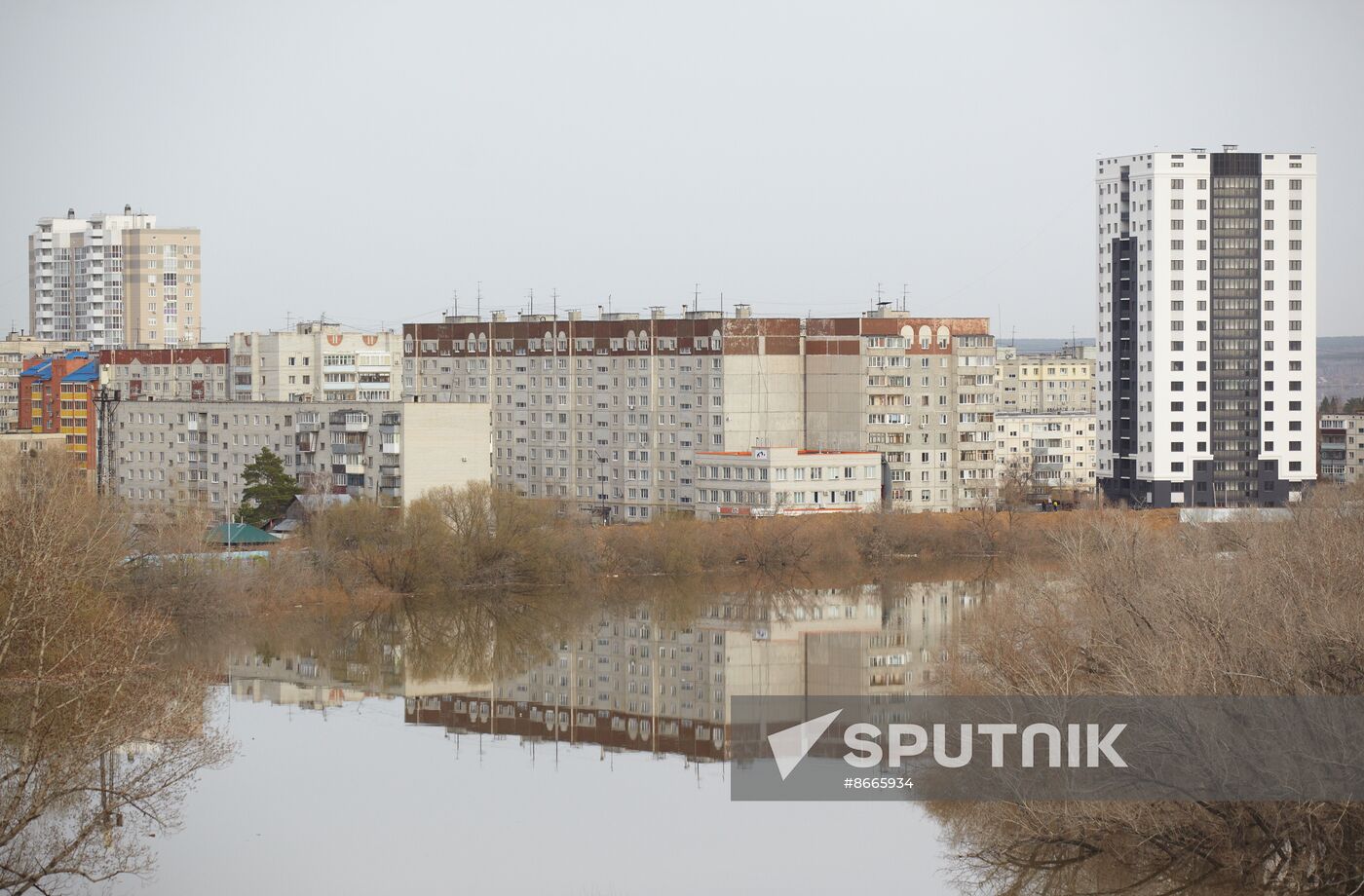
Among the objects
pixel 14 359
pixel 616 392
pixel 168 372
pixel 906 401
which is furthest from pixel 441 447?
pixel 14 359

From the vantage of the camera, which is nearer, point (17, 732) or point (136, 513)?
point (17, 732)

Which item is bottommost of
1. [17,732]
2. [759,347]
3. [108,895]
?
[108,895]

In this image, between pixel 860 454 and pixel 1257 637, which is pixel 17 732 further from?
pixel 860 454

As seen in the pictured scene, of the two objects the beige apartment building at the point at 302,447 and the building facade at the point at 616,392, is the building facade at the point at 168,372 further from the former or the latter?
the building facade at the point at 616,392

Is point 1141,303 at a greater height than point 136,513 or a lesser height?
greater

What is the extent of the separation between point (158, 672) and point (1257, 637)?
40.2ft

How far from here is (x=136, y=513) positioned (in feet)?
117

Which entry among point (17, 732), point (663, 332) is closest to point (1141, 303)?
point (663, 332)

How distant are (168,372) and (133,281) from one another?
29.8 metres

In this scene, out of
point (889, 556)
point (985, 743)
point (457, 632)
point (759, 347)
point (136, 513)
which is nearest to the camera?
point (985, 743)

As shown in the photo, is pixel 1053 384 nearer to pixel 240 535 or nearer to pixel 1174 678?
pixel 240 535

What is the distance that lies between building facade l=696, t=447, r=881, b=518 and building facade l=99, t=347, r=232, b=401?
14.8m

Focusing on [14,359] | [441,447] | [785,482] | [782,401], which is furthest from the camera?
[14,359]

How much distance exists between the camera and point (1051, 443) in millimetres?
61188
